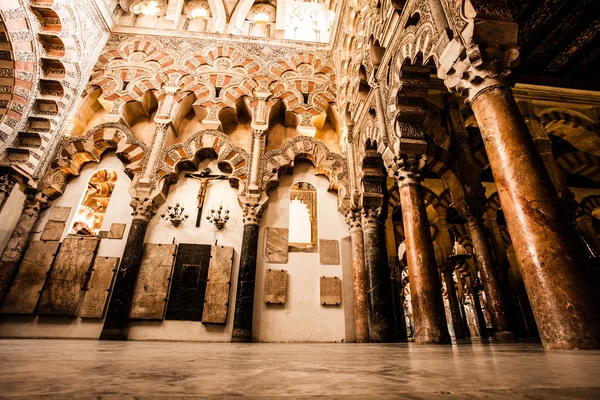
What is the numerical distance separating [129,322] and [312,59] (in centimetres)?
824

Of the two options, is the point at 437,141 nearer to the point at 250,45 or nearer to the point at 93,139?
the point at 250,45

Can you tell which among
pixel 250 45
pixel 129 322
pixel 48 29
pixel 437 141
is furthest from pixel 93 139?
pixel 437 141

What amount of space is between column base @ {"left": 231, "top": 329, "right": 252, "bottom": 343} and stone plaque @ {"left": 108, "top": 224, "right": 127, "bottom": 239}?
3.37 meters

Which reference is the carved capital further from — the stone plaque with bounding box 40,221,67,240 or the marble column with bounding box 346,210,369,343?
the stone plaque with bounding box 40,221,67,240

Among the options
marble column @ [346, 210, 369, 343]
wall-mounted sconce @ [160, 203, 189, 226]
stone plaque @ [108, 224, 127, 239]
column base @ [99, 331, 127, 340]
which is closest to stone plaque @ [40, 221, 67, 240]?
stone plaque @ [108, 224, 127, 239]

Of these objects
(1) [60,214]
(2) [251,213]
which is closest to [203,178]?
(2) [251,213]

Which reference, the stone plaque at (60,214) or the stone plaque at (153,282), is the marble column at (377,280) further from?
the stone plaque at (60,214)

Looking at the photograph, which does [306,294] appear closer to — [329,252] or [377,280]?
[329,252]

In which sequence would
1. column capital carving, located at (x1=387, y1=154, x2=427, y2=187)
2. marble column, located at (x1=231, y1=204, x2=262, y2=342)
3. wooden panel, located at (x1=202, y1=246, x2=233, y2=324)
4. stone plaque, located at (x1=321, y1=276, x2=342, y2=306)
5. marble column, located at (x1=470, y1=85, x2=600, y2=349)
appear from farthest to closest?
stone plaque, located at (x1=321, y1=276, x2=342, y2=306) → wooden panel, located at (x1=202, y1=246, x2=233, y2=324) → marble column, located at (x1=231, y1=204, x2=262, y2=342) → column capital carving, located at (x1=387, y1=154, x2=427, y2=187) → marble column, located at (x1=470, y1=85, x2=600, y2=349)

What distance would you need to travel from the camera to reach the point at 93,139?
713 cm

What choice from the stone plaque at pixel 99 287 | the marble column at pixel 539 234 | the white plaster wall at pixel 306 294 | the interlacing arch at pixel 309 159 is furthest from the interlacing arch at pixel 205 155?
the marble column at pixel 539 234

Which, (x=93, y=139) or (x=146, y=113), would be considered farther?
(x=146, y=113)

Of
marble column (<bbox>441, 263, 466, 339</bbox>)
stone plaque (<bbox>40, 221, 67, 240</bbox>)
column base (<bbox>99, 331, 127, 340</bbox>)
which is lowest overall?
column base (<bbox>99, 331, 127, 340</bbox>)

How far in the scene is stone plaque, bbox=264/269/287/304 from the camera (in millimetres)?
6117
